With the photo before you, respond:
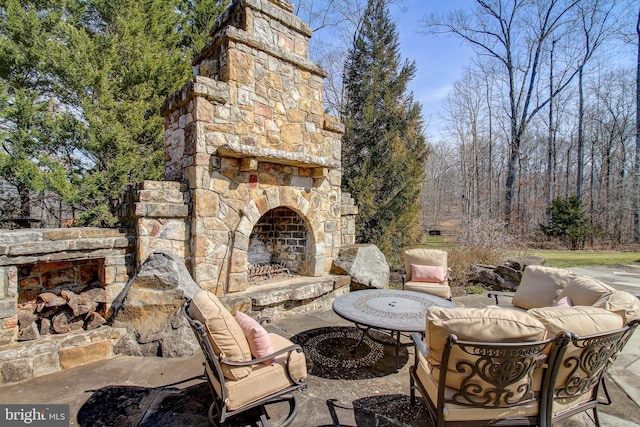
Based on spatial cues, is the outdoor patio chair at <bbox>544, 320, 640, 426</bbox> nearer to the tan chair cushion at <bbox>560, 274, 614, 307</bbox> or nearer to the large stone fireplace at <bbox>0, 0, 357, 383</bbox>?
the tan chair cushion at <bbox>560, 274, 614, 307</bbox>

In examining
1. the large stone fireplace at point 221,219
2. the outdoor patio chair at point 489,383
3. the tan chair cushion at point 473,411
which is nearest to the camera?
the outdoor patio chair at point 489,383

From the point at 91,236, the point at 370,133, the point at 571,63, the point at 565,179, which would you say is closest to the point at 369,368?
the point at 91,236

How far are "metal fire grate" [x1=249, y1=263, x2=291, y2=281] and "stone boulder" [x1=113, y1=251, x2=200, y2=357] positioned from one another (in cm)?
176

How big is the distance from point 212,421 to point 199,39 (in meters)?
9.43

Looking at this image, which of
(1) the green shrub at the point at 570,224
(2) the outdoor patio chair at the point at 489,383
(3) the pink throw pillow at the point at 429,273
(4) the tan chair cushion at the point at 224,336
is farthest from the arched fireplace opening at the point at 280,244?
(1) the green shrub at the point at 570,224

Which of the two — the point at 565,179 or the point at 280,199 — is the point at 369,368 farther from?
the point at 565,179

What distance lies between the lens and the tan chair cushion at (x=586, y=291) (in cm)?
279

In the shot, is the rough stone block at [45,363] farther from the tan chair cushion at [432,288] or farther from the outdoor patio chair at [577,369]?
the tan chair cushion at [432,288]

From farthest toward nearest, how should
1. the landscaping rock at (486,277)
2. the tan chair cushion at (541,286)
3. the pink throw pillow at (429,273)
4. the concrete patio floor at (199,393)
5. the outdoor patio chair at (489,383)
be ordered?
1. the landscaping rock at (486,277)
2. the pink throw pillow at (429,273)
3. the tan chair cushion at (541,286)
4. the concrete patio floor at (199,393)
5. the outdoor patio chair at (489,383)

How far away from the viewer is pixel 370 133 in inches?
366

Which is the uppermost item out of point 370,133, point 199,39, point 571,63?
point 571,63

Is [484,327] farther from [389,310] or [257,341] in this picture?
[389,310]

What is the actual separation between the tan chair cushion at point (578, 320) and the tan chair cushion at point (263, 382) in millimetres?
1687

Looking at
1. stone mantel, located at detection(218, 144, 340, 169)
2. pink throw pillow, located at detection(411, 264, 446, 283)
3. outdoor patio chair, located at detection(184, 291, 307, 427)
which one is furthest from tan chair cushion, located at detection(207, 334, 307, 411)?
pink throw pillow, located at detection(411, 264, 446, 283)
